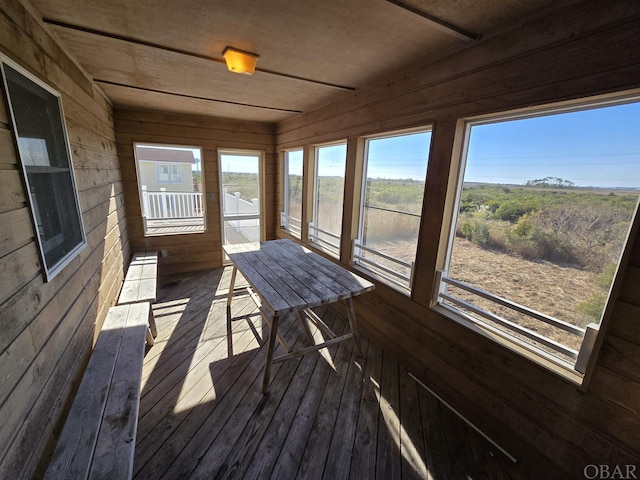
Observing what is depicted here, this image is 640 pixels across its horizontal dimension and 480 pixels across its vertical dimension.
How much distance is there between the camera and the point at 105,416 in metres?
1.22

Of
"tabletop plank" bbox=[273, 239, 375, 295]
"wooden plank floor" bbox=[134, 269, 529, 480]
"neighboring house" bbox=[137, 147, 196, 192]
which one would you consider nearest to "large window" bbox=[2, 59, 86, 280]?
"wooden plank floor" bbox=[134, 269, 529, 480]

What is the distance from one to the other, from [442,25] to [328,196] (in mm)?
2063

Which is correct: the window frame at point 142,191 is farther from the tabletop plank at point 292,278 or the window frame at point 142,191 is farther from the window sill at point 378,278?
the window sill at point 378,278

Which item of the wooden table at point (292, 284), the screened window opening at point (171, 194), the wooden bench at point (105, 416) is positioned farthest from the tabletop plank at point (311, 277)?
the screened window opening at point (171, 194)

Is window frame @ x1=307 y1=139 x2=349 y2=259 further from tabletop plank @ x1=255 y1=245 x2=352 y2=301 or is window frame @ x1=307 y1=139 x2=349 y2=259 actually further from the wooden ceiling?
the wooden ceiling

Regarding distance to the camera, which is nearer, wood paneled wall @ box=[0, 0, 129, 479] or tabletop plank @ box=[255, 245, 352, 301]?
wood paneled wall @ box=[0, 0, 129, 479]

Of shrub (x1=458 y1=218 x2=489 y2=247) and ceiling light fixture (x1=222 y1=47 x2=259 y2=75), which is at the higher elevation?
ceiling light fixture (x1=222 y1=47 x2=259 y2=75)

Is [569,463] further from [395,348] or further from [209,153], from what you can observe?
[209,153]

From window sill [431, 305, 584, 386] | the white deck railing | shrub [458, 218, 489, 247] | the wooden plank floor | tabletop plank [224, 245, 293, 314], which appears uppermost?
shrub [458, 218, 489, 247]

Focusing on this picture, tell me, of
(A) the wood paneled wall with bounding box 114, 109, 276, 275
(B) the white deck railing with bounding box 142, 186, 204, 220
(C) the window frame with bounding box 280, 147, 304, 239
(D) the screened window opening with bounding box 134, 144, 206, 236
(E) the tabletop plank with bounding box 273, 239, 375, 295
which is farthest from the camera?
(B) the white deck railing with bounding box 142, 186, 204, 220

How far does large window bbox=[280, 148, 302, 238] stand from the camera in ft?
12.6

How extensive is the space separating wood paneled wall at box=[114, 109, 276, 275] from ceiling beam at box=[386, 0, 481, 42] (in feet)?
10.5

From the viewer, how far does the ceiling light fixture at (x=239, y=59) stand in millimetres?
1656

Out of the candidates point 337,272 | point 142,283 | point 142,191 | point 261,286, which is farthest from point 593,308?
point 142,191
